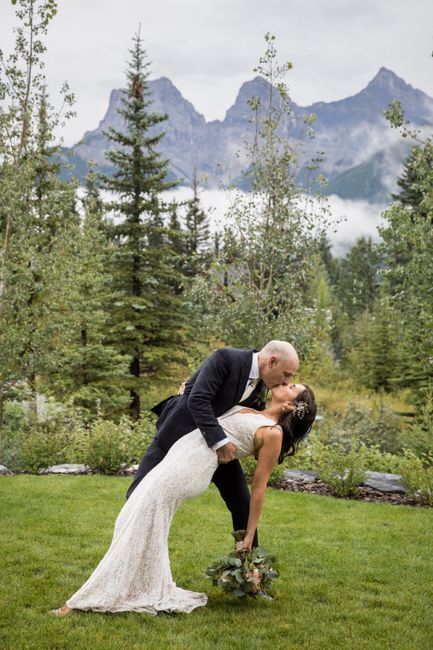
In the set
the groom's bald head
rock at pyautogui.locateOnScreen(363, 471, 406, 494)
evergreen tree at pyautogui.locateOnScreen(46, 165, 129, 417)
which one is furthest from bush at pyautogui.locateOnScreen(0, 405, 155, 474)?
the groom's bald head

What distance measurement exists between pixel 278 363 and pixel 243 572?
1.68 meters

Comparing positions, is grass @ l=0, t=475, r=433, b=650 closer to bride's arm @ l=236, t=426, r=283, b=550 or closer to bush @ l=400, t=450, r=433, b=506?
bush @ l=400, t=450, r=433, b=506

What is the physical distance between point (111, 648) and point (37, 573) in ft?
5.64

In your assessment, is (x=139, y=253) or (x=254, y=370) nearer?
(x=254, y=370)

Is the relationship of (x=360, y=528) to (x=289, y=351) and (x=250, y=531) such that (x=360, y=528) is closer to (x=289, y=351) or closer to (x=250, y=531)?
(x=250, y=531)

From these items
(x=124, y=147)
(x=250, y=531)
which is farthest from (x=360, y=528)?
(x=124, y=147)

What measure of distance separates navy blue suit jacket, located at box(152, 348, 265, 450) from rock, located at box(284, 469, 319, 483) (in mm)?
5382

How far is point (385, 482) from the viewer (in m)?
9.59

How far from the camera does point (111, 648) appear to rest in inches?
159

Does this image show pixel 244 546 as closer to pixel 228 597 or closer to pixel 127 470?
pixel 228 597

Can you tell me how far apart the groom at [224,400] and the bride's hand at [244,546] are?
0.70 ft

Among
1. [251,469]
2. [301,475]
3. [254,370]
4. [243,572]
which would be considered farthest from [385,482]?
[254,370]

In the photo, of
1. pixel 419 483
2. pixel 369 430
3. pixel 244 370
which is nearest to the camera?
pixel 244 370

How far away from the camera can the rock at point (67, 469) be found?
10.3 metres
